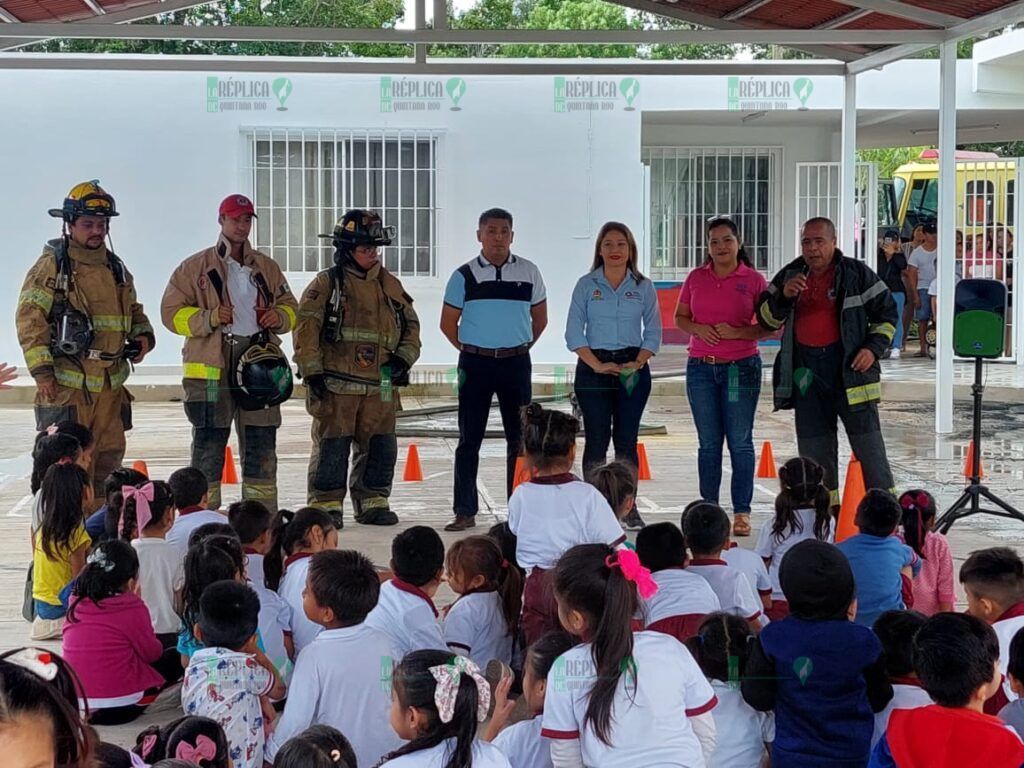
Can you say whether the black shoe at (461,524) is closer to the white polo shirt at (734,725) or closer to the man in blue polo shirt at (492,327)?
the man in blue polo shirt at (492,327)

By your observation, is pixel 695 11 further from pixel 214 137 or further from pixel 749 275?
pixel 214 137

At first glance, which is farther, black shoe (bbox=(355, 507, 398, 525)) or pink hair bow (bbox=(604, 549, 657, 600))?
black shoe (bbox=(355, 507, 398, 525))

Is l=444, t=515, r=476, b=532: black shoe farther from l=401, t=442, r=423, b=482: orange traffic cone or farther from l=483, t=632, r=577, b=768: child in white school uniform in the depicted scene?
l=483, t=632, r=577, b=768: child in white school uniform

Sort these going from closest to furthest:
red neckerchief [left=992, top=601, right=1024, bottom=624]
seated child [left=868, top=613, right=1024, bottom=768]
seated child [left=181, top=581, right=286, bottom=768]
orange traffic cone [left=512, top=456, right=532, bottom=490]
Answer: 1. seated child [left=868, top=613, right=1024, bottom=768]
2. seated child [left=181, top=581, right=286, bottom=768]
3. red neckerchief [left=992, top=601, right=1024, bottom=624]
4. orange traffic cone [left=512, top=456, right=532, bottom=490]

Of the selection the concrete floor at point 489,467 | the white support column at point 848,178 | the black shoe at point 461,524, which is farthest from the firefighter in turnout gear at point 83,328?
the white support column at point 848,178

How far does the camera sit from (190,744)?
314 cm

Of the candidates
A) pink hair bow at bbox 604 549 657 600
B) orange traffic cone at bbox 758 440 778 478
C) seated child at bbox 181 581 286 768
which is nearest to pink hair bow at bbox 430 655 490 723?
pink hair bow at bbox 604 549 657 600

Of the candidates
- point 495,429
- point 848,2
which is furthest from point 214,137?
point 848,2

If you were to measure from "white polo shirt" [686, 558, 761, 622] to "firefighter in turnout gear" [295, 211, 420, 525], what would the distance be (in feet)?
11.5

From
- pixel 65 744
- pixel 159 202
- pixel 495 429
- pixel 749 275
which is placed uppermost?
pixel 159 202

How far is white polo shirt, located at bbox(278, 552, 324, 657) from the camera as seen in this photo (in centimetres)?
487

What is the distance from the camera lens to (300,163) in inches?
646

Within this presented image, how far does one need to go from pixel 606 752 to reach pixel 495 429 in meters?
9.92

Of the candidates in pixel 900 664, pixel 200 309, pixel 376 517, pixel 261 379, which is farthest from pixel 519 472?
pixel 900 664
